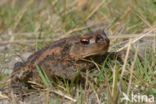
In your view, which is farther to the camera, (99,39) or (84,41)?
(84,41)

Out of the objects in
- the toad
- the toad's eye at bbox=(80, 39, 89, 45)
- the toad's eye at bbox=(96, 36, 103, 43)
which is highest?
the toad's eye at bbox=(96, 36, 103, 43)

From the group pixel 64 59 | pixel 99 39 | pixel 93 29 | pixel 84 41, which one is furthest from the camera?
pixel 93 29

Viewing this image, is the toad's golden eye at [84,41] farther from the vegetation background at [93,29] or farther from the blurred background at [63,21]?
the blurred background at [63,21]

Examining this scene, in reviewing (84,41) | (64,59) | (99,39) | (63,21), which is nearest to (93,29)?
(63,21)

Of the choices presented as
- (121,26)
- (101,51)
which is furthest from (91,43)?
(121,26)

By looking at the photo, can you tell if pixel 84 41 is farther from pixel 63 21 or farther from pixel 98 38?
pixel 63 21

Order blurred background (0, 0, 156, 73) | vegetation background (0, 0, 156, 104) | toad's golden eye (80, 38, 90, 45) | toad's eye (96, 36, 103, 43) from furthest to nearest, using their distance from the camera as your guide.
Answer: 1. blurred background (0, 0, 156, 73)
2. toad's golden eye (80, 38, 90, 45)
3. toad's eye (96, 36, 103, 43)
4. vegetation background (0, 0, 156, 104)

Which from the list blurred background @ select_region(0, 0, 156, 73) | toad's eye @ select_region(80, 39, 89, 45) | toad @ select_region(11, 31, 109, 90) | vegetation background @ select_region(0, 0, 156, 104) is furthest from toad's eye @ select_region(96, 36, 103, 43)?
blurred background @ select_region(0, 0, 156, 73)

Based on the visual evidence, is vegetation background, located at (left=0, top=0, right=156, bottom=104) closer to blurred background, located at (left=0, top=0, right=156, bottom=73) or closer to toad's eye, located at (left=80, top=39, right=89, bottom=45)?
blurred background, located at (left=0, top=0, right=156, bottom=73)

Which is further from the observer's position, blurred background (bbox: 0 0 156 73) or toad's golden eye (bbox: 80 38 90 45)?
blurred background (bbox: 0 0 156 73)
